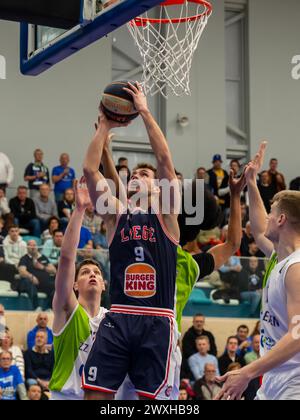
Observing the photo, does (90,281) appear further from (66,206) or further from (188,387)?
(66,206)

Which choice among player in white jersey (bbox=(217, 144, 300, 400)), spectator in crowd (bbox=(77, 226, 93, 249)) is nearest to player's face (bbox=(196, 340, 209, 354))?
spectator in crowd (bbox=(77, 226, 93, 249))

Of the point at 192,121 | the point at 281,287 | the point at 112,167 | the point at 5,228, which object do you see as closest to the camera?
the point at 281,287

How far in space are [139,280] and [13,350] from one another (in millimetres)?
6360

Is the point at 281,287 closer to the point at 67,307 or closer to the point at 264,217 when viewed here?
the point at 264,217

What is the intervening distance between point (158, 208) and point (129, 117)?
698 millimetres

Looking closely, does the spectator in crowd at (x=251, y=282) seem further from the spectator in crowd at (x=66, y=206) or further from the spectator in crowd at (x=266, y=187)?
the spectator in crowd at (x=266, y=187)

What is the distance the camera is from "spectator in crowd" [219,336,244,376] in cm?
1312

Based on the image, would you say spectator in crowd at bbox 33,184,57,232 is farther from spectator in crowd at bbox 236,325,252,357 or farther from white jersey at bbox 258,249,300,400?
white jersey at bbox 258,249,300,400

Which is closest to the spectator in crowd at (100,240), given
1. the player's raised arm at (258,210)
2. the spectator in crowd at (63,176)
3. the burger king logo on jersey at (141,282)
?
the spectator in crowd at (63,176)

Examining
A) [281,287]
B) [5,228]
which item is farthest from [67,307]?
[5,228]

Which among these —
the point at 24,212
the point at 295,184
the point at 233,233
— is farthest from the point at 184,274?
the point at 295,184

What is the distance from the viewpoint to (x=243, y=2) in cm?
2247

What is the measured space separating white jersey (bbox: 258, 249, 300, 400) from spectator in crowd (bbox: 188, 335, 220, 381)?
22.7 ft
